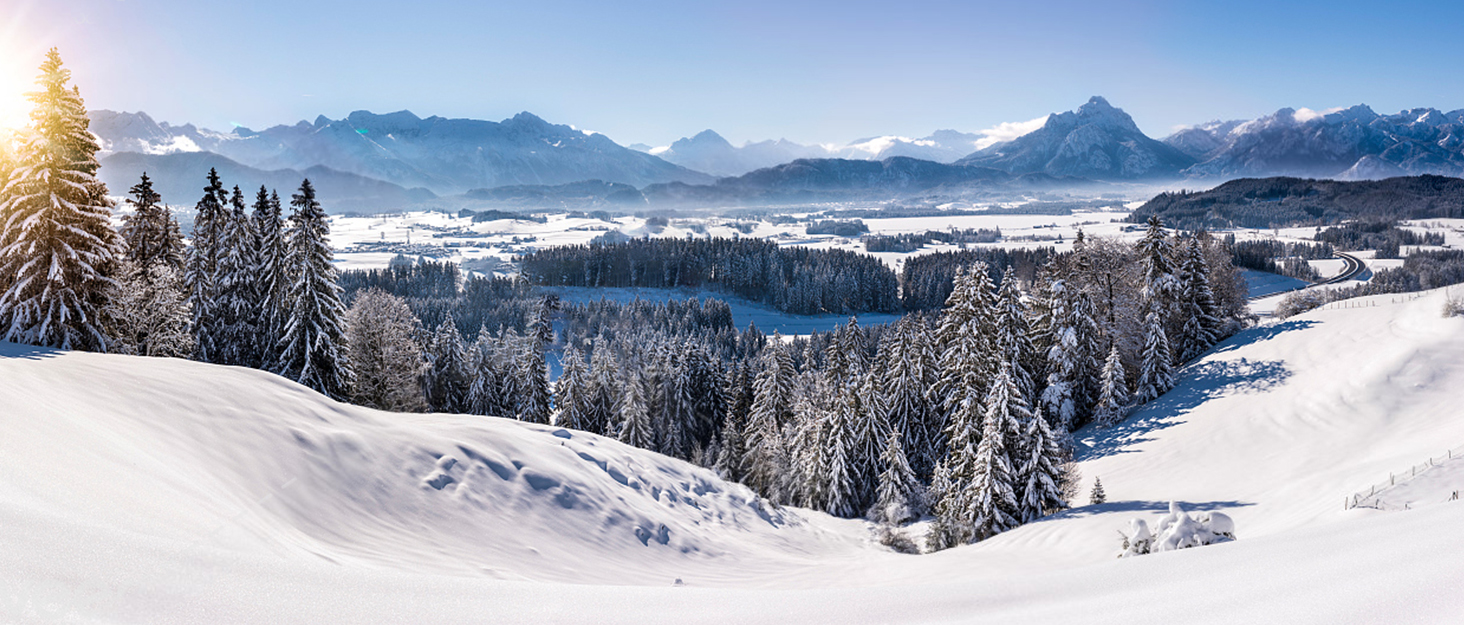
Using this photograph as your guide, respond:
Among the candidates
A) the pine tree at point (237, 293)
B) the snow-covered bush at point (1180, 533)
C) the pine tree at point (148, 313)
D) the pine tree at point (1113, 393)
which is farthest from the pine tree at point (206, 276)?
the pine tree at point (1113, 393)

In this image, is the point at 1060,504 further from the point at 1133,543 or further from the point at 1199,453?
the point at 1133,543

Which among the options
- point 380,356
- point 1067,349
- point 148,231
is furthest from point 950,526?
point 148,231

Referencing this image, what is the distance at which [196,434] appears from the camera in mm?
10125

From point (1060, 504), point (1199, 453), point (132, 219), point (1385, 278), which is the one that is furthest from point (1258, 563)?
point (1385, 278)

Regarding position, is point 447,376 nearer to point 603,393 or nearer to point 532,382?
point 532,382

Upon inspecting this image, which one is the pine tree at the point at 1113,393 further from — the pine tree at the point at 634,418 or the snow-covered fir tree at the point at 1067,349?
the pine tree at the point at 634,418

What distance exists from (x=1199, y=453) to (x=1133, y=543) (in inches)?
807

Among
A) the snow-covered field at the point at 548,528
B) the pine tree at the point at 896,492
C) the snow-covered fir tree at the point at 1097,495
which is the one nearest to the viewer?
Result: the snow-covered field at the point at 548,528

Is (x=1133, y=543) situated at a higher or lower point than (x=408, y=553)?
lower

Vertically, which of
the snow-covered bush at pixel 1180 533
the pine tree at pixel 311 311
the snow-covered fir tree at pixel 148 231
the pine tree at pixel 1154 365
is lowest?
the pine tree at pixel 1154 365

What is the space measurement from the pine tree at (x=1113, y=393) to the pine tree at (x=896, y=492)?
12.3 metres

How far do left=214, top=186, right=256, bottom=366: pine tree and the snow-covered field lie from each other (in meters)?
17.2

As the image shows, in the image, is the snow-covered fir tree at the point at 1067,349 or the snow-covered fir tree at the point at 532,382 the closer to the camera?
the snow-covered fir tree at the point at 1067,349

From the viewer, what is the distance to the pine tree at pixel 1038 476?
23.8 meters
